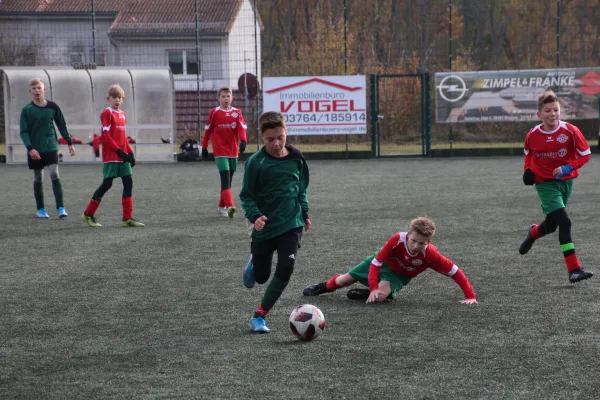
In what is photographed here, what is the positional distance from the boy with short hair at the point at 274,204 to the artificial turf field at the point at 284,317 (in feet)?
1.02

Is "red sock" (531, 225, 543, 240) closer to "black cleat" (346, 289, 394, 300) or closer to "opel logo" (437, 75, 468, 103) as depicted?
"black cleat" (346, 289, 394, 300)

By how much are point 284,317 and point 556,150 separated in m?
3.06

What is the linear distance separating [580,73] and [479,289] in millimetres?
18688

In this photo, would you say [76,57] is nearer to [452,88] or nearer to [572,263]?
[452,88]

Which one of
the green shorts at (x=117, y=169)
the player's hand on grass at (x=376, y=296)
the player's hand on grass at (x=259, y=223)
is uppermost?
the green shorts at (x=117, y=169)

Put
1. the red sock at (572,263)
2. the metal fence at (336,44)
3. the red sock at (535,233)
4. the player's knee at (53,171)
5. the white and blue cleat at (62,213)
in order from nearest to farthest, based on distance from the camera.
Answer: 1. the red sock at (572,263)
2. the red sock at (535,233)
3. the player's knee at (53,171)
4. the white and blue cleat at (62,213)
5. the metal fence at (336,44)

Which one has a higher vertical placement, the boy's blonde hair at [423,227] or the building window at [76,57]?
the building window at [76,57]

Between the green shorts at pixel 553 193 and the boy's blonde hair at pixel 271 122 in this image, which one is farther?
the green shorts at pixel 553 193

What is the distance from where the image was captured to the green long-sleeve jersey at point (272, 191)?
5.80m

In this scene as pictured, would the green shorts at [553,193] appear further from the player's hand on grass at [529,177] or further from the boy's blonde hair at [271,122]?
the boy's blonde hair at [271,122]

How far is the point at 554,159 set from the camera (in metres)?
7.87

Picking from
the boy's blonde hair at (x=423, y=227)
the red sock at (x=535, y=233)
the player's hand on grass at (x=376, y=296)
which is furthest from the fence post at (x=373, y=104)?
the boy's blonde hair at (x=423, y=227)

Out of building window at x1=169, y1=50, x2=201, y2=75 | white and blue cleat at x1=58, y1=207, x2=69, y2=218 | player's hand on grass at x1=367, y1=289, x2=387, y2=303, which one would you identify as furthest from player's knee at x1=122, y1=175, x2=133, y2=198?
building window at x1=169, y1=50, x2=201, y2=75

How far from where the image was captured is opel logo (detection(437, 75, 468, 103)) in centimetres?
2459
